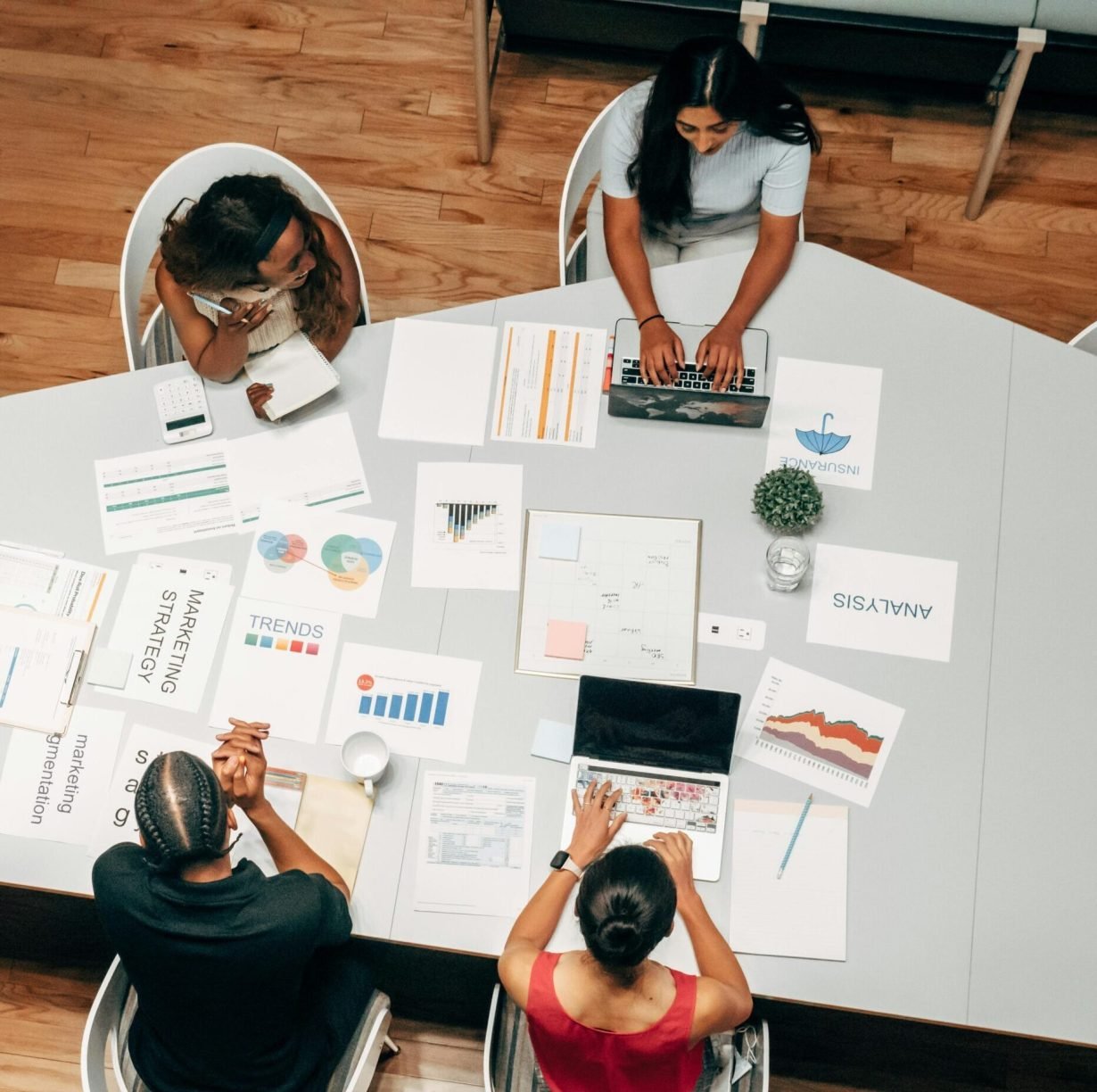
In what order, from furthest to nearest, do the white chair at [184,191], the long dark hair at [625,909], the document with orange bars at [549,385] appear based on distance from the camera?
the white chair at [184,191] < the document with orange bars at [549,385] < the long dark hair at [625,909]

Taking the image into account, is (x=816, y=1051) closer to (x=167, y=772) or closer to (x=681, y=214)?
(x=167, y=772)

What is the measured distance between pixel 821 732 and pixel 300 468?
1119 mm

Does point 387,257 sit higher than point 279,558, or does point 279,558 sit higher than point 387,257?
point 387,257

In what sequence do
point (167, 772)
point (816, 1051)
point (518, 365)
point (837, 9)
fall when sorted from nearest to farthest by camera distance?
point (167, 772)
point (518, 365)
point (816, 1051)
point (837, 9)

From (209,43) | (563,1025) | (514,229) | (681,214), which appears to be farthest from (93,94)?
(563,1025)

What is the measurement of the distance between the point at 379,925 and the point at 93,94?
2.79 meters

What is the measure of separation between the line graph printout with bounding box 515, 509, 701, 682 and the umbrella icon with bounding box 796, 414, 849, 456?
0.28 metres

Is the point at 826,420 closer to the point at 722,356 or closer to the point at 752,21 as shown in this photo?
the point at 722,356

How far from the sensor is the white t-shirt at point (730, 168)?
2.44 metres

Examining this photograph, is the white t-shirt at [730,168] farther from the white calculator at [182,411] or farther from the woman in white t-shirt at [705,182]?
the white calculator at [182,411]

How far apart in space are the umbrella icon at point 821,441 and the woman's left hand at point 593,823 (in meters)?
0.78

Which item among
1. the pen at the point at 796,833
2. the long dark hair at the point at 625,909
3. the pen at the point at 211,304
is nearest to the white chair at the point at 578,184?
the pen at the point at 211,304

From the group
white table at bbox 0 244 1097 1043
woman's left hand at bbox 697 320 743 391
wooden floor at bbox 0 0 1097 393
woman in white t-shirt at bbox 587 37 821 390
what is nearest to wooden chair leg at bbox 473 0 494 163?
wooden floor at bbox 0 0 1097 393

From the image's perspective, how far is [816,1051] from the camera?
2.51 metres
